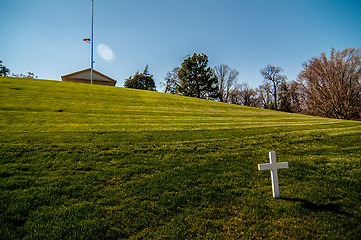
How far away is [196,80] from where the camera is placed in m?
49.5

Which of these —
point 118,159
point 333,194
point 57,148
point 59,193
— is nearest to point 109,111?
point 57,148

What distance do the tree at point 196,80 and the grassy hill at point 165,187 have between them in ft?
139

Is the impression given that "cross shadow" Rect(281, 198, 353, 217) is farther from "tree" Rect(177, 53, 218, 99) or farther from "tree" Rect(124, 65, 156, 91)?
"tree" Rect(124, 65, 156, 91)

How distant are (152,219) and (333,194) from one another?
426 centimetres

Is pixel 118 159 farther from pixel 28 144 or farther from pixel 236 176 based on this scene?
pixel 236 176

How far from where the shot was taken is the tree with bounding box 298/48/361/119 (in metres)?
23.9

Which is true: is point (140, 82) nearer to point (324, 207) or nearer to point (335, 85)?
point (335, 85)

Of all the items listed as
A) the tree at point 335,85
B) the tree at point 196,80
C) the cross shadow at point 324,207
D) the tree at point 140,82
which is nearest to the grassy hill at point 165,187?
the cross shadow at point 324,207

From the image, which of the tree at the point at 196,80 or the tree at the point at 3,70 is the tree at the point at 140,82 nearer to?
the tree at the point at 196,80

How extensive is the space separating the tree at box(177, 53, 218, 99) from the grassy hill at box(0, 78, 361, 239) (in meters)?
42.4

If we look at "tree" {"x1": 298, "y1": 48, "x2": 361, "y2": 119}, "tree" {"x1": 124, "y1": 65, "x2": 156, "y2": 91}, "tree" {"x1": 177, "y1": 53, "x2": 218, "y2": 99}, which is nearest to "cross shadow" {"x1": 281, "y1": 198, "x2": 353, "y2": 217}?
"tree" {"x1": 298, "y1": 48, "x2": 361, "y2": 119}

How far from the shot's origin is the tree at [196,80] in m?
49.2

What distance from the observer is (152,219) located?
3475 millimetres

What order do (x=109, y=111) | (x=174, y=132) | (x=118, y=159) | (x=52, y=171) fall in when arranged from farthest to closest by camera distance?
(x=109, y=111) < (x=174, y=132) < (x=118, y=159) < (x=52, y=171)
